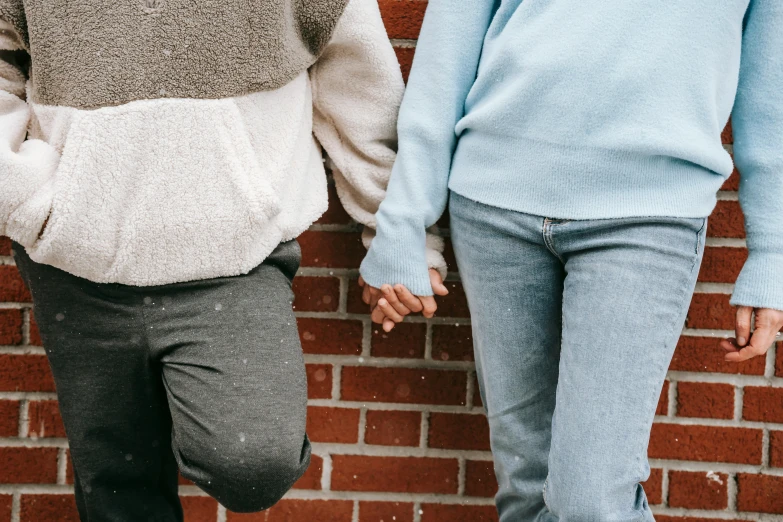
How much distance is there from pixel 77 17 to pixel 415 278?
0.72m

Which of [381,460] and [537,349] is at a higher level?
[537,349]

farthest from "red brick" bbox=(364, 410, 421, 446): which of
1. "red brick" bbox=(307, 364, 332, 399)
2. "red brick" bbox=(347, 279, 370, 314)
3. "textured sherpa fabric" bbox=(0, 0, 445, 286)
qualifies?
"textured sherpa fabric" bbox=(0, 0, 445, 286)

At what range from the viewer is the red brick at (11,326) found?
1541 millimetres

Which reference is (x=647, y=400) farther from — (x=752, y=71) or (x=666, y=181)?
(x=752, y=71)

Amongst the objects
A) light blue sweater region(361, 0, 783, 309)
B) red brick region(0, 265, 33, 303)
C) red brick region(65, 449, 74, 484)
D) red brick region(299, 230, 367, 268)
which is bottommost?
red brick region(65, 449, 74, 484)

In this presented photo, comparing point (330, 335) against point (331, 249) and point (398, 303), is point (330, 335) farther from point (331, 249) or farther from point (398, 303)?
point (398, 303)

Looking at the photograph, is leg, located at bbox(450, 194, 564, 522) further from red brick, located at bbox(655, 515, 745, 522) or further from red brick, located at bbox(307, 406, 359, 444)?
red brick, located at bbox(655, 515, 745, 522)

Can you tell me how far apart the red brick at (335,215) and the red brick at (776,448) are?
1.14 meters

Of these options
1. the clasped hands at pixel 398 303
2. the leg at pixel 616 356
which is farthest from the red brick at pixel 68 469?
the leg at pixel 616 356

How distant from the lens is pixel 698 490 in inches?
63.7

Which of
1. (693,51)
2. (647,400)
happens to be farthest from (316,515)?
(693,51)

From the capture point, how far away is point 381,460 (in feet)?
5.35

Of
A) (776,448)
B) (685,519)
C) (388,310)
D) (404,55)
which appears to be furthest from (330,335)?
(776,448)

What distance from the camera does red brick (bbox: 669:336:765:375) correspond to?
61.1 inches
